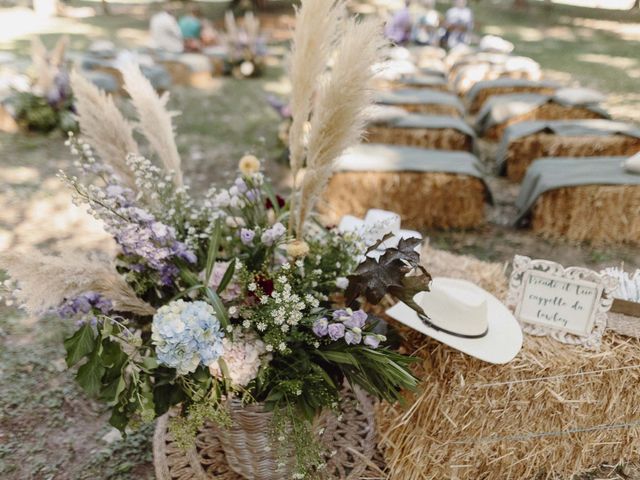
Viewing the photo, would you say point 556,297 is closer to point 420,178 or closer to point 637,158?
point 420,178

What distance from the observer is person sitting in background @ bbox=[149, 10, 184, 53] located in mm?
8312

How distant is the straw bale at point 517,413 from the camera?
176 centimetres

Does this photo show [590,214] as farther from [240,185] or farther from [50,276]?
[50,276]

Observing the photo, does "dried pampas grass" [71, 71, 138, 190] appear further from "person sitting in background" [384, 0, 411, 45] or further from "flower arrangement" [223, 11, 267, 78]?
"person sitting in background" [384, 0, 411, 45]

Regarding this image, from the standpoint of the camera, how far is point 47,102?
17.1 ft

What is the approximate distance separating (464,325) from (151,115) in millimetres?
1278

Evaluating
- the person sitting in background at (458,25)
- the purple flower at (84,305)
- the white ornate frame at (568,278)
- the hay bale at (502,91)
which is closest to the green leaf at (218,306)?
the purple flower at (84,305)

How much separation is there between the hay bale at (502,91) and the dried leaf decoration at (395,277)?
5.73 meters

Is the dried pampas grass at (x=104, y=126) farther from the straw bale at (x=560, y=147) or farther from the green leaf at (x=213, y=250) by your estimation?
the straw bale at (x=560, y=147)

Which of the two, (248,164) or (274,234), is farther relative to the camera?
(248,164)

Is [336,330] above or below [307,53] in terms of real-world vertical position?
below

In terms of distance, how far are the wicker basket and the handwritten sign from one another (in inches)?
34.7

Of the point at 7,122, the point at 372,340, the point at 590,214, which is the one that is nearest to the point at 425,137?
the point at 590,214

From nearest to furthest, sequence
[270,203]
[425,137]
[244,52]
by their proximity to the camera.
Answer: [270,203], [425,137], [244,52]
